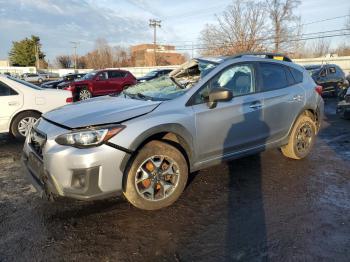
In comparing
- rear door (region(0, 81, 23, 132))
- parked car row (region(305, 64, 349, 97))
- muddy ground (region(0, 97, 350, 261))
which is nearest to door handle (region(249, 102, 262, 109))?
muddy ground (region(0, 97, 350, 261))

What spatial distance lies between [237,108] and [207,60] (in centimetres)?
93

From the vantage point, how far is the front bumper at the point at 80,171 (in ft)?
10.5

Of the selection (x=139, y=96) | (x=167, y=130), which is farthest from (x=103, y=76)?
(x=167, y=130)

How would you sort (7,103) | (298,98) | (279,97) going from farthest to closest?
(7,103)
(298,98)
(279,97)

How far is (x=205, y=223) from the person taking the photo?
342cm

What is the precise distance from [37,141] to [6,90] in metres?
3.84

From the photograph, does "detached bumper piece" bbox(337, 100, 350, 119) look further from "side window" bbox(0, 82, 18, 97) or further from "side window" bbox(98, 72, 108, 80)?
"side window" bbox(98, 72, 108, 80)

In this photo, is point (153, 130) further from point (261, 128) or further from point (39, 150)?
point (261, 128)

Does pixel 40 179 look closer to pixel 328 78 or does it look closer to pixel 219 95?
pixel 219 95

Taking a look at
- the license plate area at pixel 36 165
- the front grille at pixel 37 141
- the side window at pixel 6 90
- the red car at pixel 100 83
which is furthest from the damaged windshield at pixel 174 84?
the red car at pixel 100 83

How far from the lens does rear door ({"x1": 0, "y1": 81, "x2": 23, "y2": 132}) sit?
6757mm

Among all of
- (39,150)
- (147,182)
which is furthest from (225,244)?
(39,150)

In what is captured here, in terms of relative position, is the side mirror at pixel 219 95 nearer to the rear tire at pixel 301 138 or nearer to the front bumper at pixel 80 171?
the front bumper at pixel 80 171

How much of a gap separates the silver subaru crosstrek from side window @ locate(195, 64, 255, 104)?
1 cm
